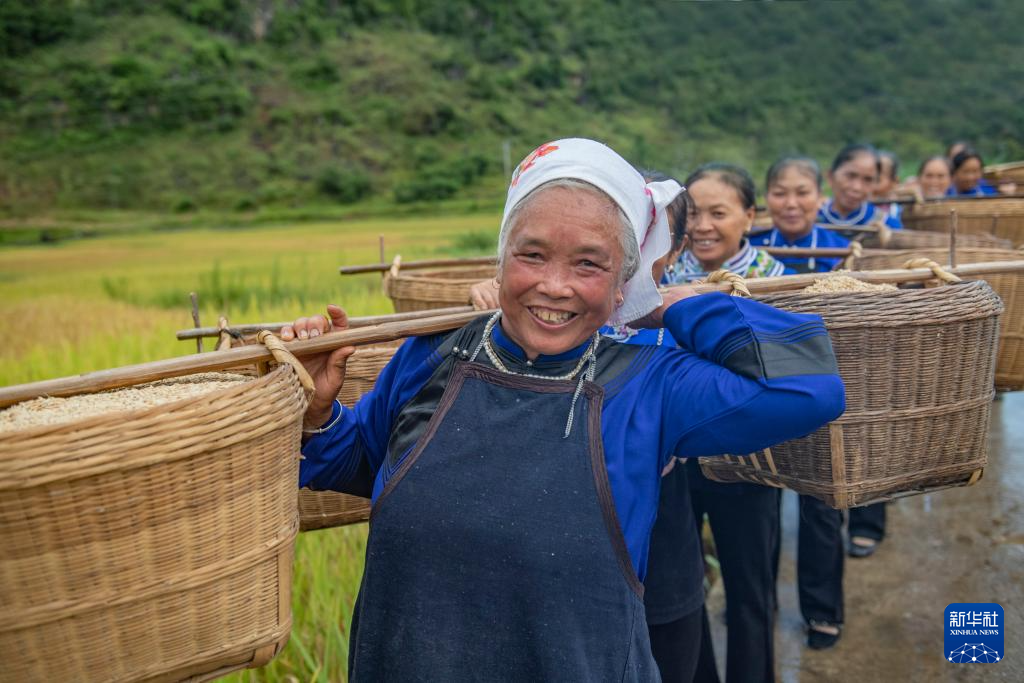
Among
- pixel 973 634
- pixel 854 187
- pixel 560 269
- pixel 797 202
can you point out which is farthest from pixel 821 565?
pixel 854 187

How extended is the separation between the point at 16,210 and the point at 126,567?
26.6 feet

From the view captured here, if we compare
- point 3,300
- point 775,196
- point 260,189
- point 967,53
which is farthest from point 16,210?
point 967,53

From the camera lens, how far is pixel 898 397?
2068 millimetres

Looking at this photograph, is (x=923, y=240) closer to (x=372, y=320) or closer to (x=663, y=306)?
(x=663, y=306)

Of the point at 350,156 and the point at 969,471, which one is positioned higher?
the point at 350,156

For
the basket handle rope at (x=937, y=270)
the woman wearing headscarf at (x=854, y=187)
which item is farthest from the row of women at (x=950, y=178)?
the basket handle rope at (x=937, y=270)

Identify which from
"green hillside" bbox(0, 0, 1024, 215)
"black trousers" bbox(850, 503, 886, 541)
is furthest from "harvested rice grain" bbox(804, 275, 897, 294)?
"green hillside" bbox(0, 0, 1024, 215)

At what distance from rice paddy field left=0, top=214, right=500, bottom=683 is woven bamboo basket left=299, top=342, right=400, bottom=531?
472 mm

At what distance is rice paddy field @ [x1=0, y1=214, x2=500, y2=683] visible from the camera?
121 inches

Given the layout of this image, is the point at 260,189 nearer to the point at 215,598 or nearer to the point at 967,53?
the point at 215,598

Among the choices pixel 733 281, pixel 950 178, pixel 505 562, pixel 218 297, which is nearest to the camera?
pixel 505 562

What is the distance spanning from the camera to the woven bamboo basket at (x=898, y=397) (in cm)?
199

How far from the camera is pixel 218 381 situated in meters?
1.62

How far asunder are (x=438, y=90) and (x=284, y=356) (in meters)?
20.0
